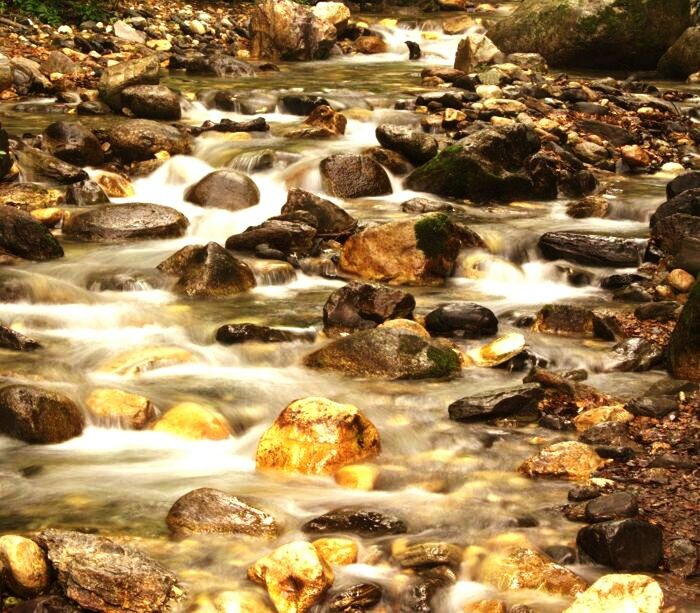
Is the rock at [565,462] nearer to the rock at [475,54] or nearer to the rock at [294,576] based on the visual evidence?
the rock at [294,576]

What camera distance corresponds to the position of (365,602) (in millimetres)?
4320

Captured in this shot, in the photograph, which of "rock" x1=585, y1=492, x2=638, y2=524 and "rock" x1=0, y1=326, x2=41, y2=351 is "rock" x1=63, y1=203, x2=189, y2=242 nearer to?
"rock" x1=0, y1=326, x2=41, y2=351

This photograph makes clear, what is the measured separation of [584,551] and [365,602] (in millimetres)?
1080

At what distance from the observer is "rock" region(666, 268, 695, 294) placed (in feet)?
29.0

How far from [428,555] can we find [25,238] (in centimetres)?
592

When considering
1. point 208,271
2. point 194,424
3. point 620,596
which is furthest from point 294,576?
point 208,271

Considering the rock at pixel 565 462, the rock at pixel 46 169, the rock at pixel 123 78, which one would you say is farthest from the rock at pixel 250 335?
the rock at pixel 123 78

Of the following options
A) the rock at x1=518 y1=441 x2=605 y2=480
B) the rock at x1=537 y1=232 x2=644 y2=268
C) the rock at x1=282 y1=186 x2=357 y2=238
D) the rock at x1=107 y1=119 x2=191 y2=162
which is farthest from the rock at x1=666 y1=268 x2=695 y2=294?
the rock at x1=107 y1=119 x2=191 y2=162

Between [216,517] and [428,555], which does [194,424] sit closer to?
[216,517]

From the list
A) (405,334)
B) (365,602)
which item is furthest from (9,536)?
(405,334)

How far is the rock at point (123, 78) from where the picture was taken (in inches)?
572

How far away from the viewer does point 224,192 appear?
1136 cm

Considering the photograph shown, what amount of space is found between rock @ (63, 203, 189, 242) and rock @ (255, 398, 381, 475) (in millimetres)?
4869

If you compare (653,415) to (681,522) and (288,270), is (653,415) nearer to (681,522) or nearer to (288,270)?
(681,522)
